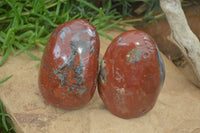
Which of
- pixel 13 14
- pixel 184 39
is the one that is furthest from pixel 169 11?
pixel 13 14

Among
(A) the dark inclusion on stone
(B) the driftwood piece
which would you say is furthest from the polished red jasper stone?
(B) the driftwood piece

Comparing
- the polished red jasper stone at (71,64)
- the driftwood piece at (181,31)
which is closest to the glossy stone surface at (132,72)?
the polished red jasper stone at (71,64)

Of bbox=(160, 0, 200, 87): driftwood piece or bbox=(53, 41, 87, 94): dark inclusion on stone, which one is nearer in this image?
bbox=(53, 41, 87, 94): dark inclusion on stone

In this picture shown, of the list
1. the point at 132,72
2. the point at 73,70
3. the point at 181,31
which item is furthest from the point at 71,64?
the point at 181,31

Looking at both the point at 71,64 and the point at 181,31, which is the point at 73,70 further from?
the point at 181,31

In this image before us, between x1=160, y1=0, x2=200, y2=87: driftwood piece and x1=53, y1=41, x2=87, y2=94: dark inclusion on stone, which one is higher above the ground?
x1=53, y1=41, x2=87, y2=94: dark inclusion on stone

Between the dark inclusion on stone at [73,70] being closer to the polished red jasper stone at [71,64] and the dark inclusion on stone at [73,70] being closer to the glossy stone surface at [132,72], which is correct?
the polished red jasper stone at [71,64]

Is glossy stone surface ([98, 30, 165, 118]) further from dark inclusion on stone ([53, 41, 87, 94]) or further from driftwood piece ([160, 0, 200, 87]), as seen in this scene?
driftwood piece ([160, 0, 200, 87])
